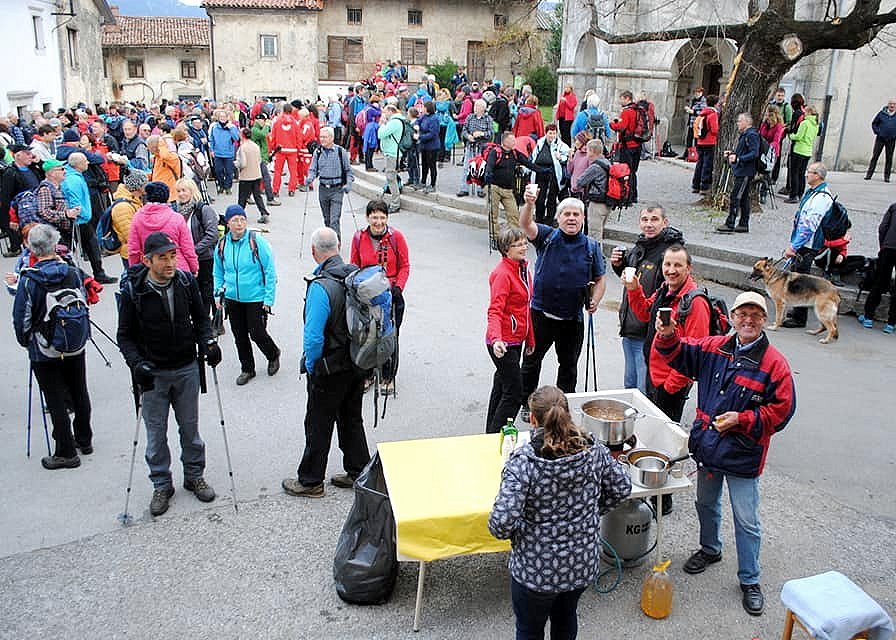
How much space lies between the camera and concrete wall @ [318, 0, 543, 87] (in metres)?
41.0

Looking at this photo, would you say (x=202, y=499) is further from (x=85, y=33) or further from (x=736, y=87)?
(x=85, y=33)

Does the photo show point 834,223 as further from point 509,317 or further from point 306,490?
point 306,490

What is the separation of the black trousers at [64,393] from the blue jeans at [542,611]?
4284 mm

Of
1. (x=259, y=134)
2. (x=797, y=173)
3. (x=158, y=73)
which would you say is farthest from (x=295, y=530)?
(x=158, y=73)

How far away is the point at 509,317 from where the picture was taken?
6.15 meters

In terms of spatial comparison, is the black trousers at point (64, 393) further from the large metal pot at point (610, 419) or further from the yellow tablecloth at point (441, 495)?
the large metal pot at point (610, 419)

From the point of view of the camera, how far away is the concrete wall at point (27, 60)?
23516mm

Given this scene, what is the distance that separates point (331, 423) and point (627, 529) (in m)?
2.21

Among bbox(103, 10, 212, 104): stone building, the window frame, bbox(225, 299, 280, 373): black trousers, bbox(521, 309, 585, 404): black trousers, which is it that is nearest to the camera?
bbox(521, 309, 585, 404): black trousers

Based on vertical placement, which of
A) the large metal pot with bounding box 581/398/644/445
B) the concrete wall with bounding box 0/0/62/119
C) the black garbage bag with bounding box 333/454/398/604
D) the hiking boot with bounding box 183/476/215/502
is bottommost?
the hiking boot with bounding box 183/476/215/502

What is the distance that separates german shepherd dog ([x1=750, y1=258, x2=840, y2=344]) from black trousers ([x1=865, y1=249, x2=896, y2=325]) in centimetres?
79

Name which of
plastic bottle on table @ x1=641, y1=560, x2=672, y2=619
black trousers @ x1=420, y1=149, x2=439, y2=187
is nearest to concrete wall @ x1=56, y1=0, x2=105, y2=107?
black trousers @ x1=420, y1=149, x2=439, y2=187

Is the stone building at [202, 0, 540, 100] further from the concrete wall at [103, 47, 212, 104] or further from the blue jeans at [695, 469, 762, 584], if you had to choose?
the blue jeans at [695, 469, 762, 584]

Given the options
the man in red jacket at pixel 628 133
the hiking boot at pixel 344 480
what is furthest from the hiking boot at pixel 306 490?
the man in red jacket at pixel 628 133
